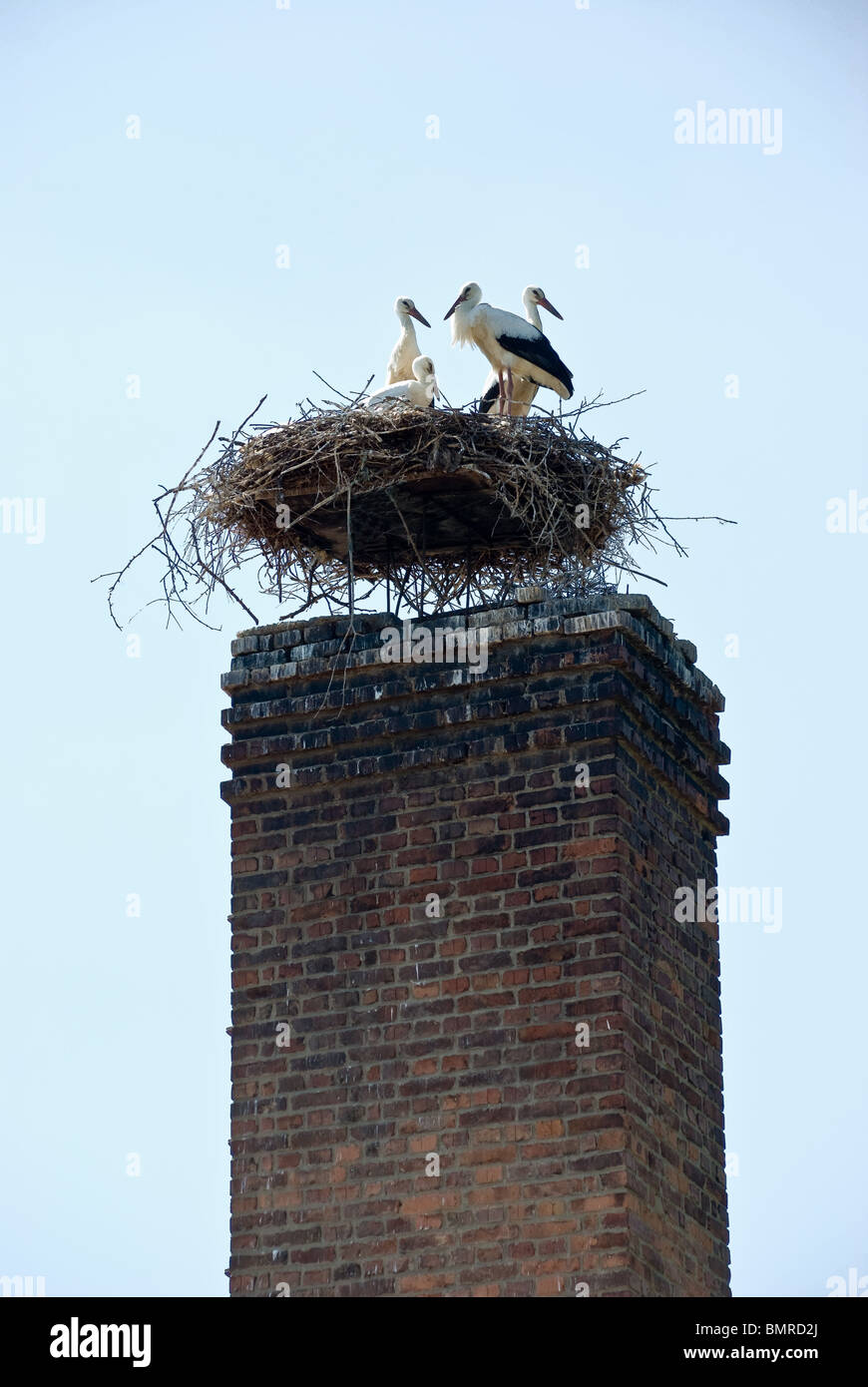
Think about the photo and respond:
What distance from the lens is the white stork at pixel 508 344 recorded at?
18016 millimetres

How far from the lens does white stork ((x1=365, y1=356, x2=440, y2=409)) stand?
50.7 ft

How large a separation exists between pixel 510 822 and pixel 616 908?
68 centimetres

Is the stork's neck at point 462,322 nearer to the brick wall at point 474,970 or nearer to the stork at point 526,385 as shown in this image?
the stork at point 526,385

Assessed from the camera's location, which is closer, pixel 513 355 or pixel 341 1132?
pixel 341 1132

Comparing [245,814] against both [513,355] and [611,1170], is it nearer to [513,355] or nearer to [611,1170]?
[611,1170]

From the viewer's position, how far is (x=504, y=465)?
14227 mm

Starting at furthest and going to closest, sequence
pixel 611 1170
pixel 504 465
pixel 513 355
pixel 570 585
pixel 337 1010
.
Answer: pixel 513 355 → pixel 570 585 → pixel 504 465 → pixel 337 1010 → pixel 611 1170

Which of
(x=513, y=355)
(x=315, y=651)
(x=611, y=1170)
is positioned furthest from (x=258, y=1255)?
(x=513, y=355)

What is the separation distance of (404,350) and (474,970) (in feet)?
20.7

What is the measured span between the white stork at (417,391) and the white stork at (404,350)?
127 centimetres

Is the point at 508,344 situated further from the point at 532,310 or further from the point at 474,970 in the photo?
the point at 474,970

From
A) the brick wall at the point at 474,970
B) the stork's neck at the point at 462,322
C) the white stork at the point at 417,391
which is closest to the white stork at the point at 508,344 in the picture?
the stork's neck at the point at 462,322

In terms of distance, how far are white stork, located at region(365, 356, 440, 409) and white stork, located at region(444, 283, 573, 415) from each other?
1.60 metres

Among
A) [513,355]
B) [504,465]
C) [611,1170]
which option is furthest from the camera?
[513,355]
